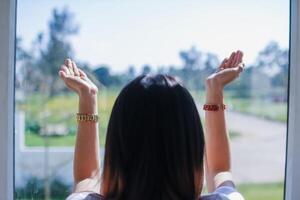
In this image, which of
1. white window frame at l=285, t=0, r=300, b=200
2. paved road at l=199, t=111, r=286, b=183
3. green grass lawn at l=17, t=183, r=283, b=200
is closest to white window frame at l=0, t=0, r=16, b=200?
green grass lawn at l=17, t=183, r=283, b=200

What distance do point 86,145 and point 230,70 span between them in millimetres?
328

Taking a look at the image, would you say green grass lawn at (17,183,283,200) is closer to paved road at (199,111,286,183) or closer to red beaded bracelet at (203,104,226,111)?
paved road at (199,111,286,183)

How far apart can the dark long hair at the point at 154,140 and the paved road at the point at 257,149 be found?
0.55m

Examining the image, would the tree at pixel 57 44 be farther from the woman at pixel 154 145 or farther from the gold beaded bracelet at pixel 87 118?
the woman at pixel 154 145

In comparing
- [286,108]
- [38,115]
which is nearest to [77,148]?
[38,115]

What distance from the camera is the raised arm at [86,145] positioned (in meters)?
0.82

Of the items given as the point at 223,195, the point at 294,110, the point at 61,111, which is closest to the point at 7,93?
the point at 61,111

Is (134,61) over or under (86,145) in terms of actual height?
over

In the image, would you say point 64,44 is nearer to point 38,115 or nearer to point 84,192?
point 38,115

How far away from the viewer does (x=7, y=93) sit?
1178 mm

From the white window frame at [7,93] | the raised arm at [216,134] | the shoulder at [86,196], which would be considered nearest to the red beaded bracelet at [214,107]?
the raised arm at [216,134]

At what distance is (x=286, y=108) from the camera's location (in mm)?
1255

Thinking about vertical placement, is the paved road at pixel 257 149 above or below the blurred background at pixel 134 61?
below

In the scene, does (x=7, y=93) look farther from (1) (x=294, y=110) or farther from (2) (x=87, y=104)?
(1) (x=294, y=110)
